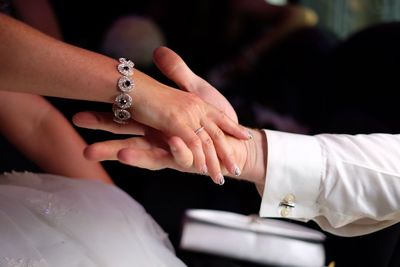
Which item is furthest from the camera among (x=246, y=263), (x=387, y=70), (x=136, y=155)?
(x=387, y=70)

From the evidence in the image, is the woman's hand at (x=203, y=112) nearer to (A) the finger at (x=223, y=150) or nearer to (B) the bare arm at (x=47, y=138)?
(A) the finger at (x=223, y=150)

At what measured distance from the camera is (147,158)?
0.60 m

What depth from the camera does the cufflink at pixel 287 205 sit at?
2.31ft

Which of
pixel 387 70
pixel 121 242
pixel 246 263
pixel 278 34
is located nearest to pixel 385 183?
pixel 121 242

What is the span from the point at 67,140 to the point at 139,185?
1.46ft

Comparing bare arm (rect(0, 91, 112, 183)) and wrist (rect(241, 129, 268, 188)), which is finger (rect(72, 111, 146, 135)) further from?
bare arm (rect(0, 91, 112, 183))

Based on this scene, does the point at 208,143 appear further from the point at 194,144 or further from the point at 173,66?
the point at 173,66

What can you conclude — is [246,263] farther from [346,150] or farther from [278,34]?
[278,34]

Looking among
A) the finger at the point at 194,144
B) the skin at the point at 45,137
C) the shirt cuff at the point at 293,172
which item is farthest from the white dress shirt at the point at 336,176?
the skin at the point at 45,137

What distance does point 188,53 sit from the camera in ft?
7.06

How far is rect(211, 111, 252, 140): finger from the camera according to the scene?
2.16 feet

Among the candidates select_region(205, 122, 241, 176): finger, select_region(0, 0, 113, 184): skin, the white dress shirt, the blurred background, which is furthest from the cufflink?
select_region(0, 0, 113, 184): skin

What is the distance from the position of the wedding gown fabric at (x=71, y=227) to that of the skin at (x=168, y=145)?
16 cm

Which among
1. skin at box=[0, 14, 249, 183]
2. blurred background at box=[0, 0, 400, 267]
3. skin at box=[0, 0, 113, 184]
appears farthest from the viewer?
blurred background at box=[0, 0, 400, 267]
